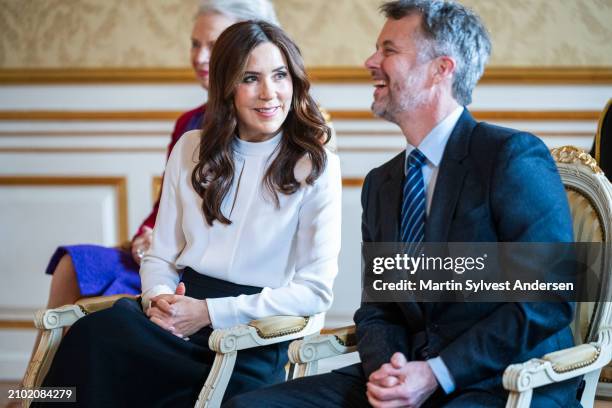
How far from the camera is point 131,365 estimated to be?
2291 millimetres

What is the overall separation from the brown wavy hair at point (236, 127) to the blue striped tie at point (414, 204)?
479 millimetres

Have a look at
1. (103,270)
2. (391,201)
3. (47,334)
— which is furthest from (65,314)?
(391,201)

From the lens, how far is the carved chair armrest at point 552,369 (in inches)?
69.3

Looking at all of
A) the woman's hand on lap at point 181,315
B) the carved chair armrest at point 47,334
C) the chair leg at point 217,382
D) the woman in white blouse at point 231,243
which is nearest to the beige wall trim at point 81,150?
the woman in white blouse at point 231,243

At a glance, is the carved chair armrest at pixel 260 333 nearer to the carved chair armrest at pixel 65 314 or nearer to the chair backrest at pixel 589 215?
the carved chair armrest at pixel 65 314

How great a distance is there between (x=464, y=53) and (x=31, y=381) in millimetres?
1454

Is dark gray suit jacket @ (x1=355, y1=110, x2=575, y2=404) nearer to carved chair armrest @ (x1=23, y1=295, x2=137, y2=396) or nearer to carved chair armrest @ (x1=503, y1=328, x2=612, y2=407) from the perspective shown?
carved chair armrest @ (x1=503, y1=328, x2=612, y2=407)

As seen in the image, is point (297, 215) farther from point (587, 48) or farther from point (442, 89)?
point (587, 48)

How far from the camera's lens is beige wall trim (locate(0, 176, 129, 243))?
4.30 meters

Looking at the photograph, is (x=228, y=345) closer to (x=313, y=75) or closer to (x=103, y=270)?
(x=103, y=270)

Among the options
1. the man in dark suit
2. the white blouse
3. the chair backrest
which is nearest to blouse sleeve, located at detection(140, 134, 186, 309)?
the white blouse

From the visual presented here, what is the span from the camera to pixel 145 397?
228 cm

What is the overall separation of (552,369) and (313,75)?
2488 mm

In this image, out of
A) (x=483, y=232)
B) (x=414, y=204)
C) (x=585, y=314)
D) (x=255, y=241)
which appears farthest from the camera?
(x=255, y=241)
